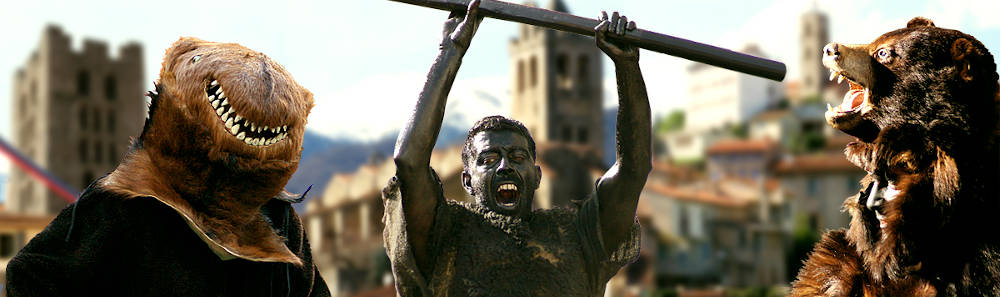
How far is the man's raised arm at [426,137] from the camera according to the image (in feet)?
15.1

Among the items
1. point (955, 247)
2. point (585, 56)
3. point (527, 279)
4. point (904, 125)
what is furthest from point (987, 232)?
point (585, 56)

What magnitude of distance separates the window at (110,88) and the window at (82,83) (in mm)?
886

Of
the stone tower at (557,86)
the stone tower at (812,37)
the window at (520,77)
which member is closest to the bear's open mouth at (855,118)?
the stone tower at (557,86)

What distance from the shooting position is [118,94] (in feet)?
190

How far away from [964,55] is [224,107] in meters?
2.82

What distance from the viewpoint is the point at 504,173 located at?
4.91 m

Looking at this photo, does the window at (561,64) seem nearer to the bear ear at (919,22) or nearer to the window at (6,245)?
the window at (6,245)

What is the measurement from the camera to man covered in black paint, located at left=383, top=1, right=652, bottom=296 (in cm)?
469

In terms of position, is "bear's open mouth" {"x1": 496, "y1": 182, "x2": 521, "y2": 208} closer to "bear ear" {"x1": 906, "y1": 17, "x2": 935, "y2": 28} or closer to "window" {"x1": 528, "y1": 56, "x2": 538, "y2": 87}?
"bear ear" {"x1": 906, "y1": 17, "x2": 935, "y2": 28}

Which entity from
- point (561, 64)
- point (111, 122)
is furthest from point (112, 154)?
point (561, 64)

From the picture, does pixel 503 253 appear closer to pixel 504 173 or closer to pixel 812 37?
pixel 504 173

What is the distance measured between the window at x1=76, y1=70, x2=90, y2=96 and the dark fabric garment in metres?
54.8

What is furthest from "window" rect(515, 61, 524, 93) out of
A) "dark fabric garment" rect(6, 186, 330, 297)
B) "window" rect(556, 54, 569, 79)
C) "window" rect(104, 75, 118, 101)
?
"dark fabric garment" rect(6, 186, 330, 297)

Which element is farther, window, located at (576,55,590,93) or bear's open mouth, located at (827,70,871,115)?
window, located at (576,55,590,93)
